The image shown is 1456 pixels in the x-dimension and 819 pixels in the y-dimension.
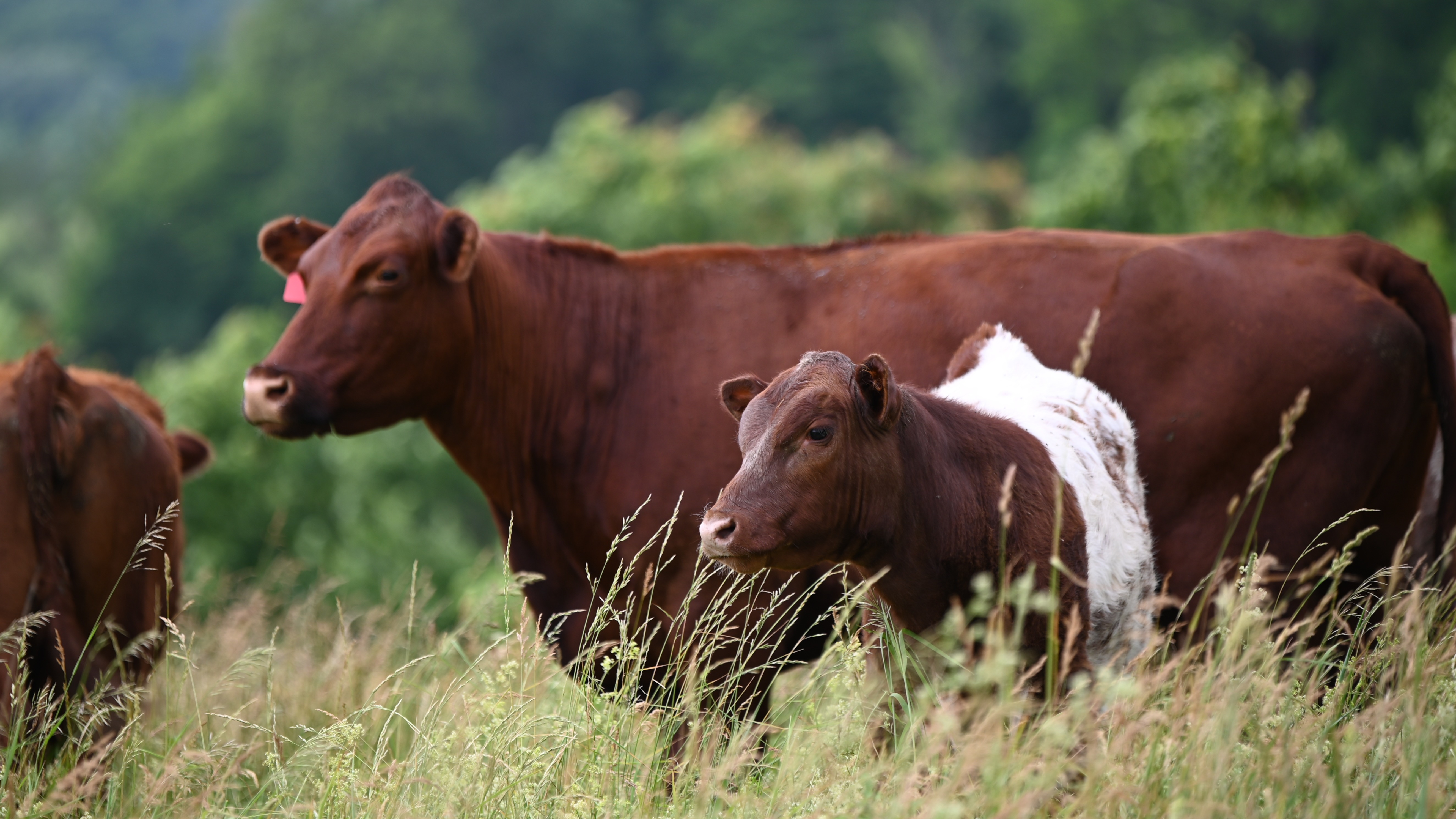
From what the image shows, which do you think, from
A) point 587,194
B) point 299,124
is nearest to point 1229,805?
point 587,194

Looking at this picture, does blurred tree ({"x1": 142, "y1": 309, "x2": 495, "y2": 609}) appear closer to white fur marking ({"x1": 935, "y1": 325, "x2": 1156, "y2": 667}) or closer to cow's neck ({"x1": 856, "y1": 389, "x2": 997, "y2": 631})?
white fur marking ({"x1": 935, "y1": 325, "x2": 1156, "y2": 667})

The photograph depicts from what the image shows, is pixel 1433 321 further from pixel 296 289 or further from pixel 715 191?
pixel 715 191

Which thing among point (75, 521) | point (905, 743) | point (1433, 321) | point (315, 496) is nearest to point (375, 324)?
point (75, 521)

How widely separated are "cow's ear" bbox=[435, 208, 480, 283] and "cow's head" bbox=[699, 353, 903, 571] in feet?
5.64

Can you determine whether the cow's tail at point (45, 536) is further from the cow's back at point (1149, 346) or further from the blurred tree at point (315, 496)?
the blurred tree at point (315, 496)

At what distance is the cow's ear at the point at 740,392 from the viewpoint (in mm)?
3369

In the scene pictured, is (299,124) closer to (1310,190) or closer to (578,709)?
(1310,190)

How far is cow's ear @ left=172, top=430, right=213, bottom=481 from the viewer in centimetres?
563

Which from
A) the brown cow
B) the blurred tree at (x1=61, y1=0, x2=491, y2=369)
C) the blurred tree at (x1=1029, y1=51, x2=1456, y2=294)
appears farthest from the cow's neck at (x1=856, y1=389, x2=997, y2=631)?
the blurred tree at (x1=61, y1=0, x2=491, y2=369)

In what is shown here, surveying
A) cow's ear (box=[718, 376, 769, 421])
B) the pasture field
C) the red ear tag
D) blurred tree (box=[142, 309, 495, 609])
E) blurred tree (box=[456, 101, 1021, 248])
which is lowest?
blurred tree (box=[142, 309, 495, 609])

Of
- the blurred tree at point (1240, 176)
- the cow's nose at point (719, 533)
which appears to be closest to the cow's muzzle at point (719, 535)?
the cow's nose at point (719, 533)

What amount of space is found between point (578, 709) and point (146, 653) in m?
1.63

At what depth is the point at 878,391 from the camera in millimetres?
3107

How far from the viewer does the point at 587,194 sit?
21297 mm
